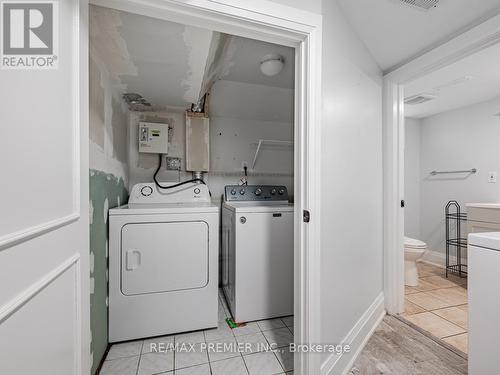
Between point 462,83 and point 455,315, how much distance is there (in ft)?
7.20

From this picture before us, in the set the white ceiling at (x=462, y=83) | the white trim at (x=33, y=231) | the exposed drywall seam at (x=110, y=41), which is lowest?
the white trim at (x=33, y=231)

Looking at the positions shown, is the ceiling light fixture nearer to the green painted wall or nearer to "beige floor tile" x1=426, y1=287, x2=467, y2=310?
the green painted wall

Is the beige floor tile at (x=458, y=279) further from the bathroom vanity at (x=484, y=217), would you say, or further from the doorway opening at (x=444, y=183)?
the bathroom vanity at (x=484, y=217)

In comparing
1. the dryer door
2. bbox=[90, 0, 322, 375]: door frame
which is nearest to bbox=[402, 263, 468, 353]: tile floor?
bbox=[90, 0, 322, 375]: door frame

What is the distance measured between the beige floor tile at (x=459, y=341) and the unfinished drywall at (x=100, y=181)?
227 cm

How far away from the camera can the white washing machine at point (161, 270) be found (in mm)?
1628

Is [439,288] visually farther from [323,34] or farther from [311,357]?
[323,34]

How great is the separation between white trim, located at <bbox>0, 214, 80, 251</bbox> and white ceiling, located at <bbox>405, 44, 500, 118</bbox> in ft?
9.18

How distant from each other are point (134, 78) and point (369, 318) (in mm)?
2437

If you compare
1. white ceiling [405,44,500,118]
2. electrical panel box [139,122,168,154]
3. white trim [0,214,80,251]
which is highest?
white ceiling [405,44,500,118]

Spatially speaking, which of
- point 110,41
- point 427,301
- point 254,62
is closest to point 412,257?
point 427,301

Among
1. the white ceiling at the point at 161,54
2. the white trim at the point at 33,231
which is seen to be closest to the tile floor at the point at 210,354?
the white trim at the point at 33,231

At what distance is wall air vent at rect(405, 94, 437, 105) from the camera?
2.70 m

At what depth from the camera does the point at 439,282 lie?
2688 mm
